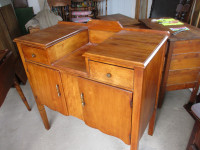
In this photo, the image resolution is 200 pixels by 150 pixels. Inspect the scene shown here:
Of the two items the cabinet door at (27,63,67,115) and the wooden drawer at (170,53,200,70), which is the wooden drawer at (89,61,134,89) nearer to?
the cabinet door at (27,63,67,115)

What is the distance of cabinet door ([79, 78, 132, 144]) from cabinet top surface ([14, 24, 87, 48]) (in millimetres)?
323

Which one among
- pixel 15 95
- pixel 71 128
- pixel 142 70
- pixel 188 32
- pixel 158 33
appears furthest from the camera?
pixel 15 95

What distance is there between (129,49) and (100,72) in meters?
0.20

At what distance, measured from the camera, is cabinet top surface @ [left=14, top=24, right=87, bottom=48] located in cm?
114

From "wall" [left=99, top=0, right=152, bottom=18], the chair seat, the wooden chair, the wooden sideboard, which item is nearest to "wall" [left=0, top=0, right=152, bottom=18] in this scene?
"wall" [left=99, top=0, right=152, bottom=18]

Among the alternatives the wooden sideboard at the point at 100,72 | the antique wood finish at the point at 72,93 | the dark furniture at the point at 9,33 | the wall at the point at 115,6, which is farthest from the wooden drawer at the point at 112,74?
the wall at the point at 115,6

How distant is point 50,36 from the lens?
1234mm

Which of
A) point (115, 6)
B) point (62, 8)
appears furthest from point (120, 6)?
point (62, 8)

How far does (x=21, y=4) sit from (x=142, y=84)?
3.60 meters

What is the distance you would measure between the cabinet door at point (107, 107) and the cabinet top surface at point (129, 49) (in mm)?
190

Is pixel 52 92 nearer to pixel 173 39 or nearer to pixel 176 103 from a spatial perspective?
pixel 173 39

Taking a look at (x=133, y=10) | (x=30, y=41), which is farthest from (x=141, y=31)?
(x=133, y=10)

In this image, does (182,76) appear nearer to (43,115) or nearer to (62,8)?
(43,115)

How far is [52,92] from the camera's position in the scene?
4.44 ft
